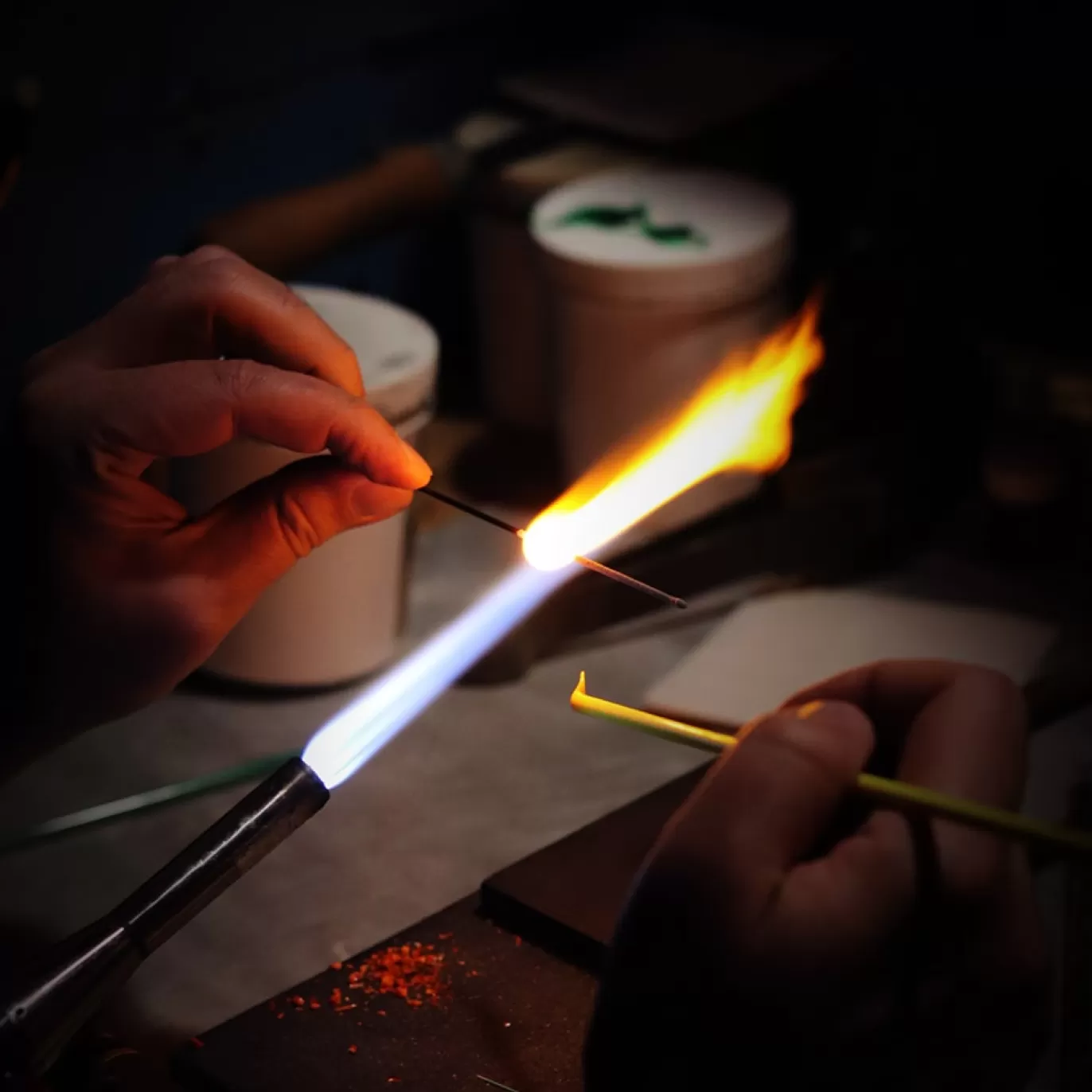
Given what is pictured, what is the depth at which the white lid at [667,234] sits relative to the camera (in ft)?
4.42

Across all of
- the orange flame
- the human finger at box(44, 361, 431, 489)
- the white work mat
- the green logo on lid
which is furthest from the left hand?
the green logo on lid

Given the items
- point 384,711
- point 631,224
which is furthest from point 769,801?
point 631,224

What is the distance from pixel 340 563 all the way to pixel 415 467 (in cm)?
34

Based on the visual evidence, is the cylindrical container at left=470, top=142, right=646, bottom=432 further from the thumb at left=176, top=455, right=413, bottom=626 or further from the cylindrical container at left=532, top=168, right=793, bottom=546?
the thumb at left=176, top=455, right=413, bottom=626

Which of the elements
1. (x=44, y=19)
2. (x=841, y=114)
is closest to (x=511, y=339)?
(x=841, y=114)

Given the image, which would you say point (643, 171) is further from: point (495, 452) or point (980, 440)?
point (980, 440)

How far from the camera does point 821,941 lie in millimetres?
599

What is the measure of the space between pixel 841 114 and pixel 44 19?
894 millimetres

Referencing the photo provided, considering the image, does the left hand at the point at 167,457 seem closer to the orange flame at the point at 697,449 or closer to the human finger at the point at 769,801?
the orange flame at the point at 697,449

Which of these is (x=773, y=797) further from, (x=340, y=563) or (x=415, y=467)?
(x=340, y=563)

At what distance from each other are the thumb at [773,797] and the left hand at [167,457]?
0.33 metres

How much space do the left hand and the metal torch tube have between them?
26cm

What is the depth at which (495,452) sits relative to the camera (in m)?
1.68

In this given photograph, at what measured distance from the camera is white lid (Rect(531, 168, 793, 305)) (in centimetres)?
135
